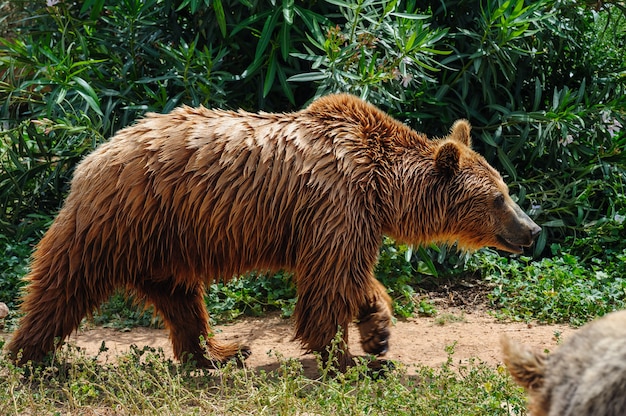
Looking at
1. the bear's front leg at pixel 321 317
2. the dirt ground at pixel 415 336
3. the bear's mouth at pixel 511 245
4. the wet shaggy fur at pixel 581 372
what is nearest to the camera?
the wet shaggy fur at pixel 581 372

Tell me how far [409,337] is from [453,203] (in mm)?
1443

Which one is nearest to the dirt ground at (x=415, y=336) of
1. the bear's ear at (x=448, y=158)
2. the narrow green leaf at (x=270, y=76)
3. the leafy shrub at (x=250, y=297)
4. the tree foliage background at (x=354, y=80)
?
the leafy shrub at (x=250, y=297)

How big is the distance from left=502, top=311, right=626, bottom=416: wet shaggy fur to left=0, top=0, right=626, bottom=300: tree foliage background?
4.45m

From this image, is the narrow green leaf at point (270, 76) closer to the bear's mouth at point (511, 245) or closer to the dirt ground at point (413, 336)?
the dirt ground at point (413, 336)

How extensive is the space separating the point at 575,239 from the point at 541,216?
1.23 feet

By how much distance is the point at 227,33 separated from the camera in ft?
26.2

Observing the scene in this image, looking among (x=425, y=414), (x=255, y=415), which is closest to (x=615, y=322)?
(x=425, y=414)

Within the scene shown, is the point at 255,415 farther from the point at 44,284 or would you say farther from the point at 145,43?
the point at 145,43

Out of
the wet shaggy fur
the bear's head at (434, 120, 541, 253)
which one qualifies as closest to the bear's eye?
the bear's head at (434, 120, 541, 253)

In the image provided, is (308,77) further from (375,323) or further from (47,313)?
(47,313)

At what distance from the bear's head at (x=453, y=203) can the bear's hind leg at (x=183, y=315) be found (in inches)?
58.6

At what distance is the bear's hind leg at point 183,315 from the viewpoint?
6250 millimetres

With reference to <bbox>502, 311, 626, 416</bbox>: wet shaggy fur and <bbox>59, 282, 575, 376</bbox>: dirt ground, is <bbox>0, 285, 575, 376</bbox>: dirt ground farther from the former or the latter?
<bbox>502, 311, 626, 416</bbox>: wet shaggy fur

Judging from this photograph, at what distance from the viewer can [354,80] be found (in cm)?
743
